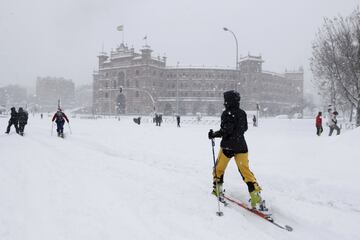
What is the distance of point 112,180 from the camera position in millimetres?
7000

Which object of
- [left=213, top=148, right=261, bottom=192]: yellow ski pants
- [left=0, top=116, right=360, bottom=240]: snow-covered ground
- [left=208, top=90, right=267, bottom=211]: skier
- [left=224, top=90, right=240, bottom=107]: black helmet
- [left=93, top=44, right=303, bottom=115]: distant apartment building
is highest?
[left=93, top=44, right=303, bottom=115]: distant apartment building

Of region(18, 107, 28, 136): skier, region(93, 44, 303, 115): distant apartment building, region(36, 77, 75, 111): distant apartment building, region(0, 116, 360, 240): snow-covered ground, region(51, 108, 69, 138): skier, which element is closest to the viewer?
region(0, 116, 360, 240): snow-covered ground

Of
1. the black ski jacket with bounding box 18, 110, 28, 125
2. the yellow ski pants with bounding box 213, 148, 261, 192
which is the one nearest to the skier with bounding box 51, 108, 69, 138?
the black ski jacket with bounding box 18, 110, 28, 125

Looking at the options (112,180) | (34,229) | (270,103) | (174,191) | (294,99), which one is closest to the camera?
(34,229)

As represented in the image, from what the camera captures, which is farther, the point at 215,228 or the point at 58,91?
the point at 58,91

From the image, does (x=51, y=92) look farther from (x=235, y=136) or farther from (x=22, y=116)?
(x=235, y=136)

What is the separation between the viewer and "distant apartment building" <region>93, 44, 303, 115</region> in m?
90.0

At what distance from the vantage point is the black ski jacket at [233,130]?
5.66m

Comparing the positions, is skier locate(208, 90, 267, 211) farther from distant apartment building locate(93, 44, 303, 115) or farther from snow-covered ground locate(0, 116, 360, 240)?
distant apartment building locate(93, 44, 303, 115)

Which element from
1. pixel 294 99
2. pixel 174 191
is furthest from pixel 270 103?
pixel 174 191

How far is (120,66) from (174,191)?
91.4m

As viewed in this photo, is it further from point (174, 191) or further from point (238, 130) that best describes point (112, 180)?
point (238, 130)

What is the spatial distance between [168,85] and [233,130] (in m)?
90.2

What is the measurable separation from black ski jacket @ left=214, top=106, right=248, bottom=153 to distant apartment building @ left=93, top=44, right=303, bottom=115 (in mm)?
81682
